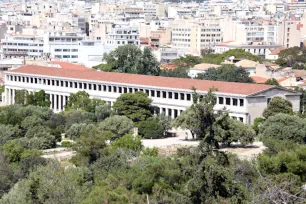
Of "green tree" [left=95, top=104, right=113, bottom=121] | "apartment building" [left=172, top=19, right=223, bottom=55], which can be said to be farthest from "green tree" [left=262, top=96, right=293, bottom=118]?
"apartment building" [left=172, top=19, right=223, bottom=55]

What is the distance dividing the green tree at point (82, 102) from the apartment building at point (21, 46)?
33178mm

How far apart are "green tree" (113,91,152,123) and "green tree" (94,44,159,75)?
1557 cm

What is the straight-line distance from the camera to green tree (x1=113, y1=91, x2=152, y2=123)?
146ft

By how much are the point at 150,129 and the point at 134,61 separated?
20762mm

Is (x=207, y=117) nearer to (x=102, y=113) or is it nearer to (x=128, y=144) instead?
(x=128, y=144)

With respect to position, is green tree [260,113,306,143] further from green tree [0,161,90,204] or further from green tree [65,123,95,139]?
green tree [0,161,90,204]

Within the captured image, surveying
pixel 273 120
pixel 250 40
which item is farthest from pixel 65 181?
pixel 250 40

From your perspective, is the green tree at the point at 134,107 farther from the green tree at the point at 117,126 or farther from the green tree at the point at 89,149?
the green tree at the point at 89,149

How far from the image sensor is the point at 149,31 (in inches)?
4313

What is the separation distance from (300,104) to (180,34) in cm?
5146

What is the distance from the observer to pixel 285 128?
3769cm

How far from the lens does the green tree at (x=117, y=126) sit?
40.7m

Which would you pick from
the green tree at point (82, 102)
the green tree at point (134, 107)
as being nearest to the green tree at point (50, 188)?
the green tree at point (134, 107)

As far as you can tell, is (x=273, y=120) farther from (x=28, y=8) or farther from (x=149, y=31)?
(x=28, y=8)
